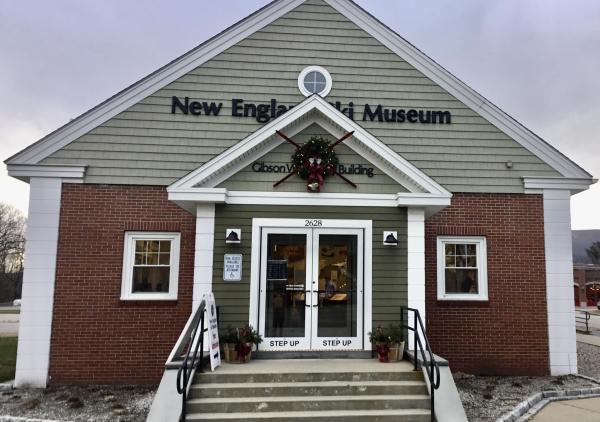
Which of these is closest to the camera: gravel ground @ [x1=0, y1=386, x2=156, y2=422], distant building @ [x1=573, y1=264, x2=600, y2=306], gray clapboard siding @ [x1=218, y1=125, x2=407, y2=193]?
gravel ground @ [x1=0, y1=386, x2=156, y2=422]

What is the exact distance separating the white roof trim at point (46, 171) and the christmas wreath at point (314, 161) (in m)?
Answer: 4.64

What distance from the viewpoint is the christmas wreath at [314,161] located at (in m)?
7.91

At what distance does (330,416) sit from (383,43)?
310 inches

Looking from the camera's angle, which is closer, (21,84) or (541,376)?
(541,376)

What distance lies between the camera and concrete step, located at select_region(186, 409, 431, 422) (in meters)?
6.02

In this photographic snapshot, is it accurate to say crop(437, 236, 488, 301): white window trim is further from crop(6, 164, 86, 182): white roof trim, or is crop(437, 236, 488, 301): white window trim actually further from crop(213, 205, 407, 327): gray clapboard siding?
crop(6, 164, 86, 182): white roof trim

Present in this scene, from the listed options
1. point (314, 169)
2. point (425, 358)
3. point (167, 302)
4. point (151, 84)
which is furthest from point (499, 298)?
point (151, 84)

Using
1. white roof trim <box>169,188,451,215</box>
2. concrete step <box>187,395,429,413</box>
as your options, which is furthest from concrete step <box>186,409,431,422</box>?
white roof trim <box>169,188,451,215</box>

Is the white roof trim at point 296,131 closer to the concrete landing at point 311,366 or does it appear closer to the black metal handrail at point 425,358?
the black metal handrail at point 425,358

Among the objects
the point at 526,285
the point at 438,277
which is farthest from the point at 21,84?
the point at 526,285

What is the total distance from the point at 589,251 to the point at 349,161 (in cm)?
8465

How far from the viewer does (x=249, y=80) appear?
391 inches

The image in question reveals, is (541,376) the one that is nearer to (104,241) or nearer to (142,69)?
(104,241)

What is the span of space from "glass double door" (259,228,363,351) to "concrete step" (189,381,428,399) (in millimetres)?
1183
